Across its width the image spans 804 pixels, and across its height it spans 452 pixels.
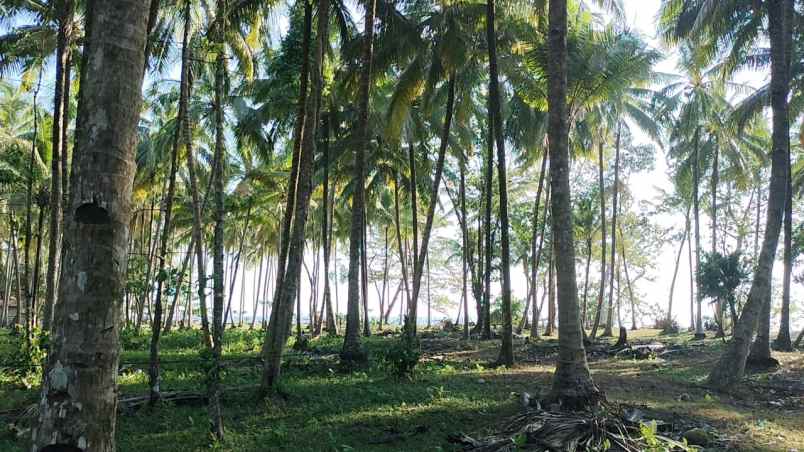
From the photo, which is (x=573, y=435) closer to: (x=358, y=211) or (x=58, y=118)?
(x=358, y=211)

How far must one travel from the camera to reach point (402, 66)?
48.0ft

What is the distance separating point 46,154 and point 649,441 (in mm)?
21542

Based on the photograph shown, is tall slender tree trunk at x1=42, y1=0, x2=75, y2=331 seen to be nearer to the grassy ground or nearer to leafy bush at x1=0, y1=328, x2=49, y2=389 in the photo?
leafy bush at x1=0, y1=328, x2=49, y2=389

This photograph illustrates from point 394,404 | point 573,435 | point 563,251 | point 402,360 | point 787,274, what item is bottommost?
point 394,404

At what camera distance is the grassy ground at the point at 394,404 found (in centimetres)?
629

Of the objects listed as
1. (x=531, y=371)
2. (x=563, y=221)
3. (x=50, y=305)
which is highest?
(x=563, y=221)

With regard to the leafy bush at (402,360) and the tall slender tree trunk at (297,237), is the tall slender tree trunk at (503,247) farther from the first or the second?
the tall slender tree trunk at (297,237)

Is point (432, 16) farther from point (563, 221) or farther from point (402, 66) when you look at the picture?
point (563, 221)

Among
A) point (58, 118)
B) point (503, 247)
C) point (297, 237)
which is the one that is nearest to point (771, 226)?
point (503, 247)

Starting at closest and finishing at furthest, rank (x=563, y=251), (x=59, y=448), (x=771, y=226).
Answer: (x=59, y=448) < (x=563, y=251) < (x=771, y=226)

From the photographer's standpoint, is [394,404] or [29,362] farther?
[29,362]

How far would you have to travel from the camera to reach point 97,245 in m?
2.66

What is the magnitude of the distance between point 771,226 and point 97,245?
11733 millimetres

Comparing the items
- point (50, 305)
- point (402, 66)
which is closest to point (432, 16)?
point (402, 66)
